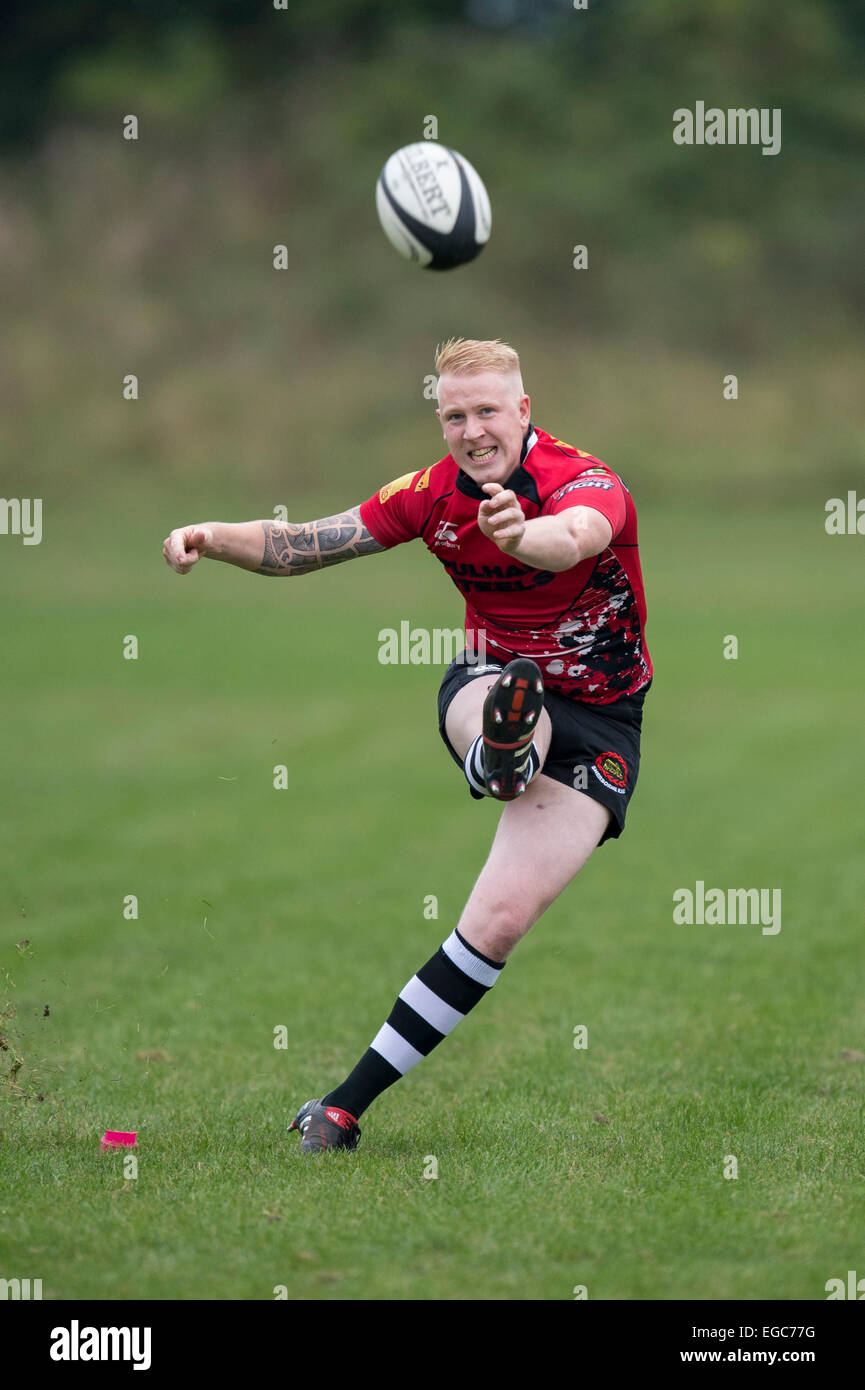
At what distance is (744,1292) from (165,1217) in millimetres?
1541

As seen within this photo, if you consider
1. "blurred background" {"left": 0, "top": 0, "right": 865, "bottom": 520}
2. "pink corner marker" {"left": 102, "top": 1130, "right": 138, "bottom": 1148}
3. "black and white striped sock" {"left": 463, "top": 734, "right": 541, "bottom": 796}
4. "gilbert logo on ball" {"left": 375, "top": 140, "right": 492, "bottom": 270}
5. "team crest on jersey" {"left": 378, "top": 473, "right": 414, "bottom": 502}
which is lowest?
"pink corner marker" {"left": 102, "top": 1130, "right": 138, "bottom": 1148}

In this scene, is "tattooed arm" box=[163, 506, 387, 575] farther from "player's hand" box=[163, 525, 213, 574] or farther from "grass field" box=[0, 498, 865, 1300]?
"grass field" box=[0, 498, 865, 1300]

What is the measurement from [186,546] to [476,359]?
105cm

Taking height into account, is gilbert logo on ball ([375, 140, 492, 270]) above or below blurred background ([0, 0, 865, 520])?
below

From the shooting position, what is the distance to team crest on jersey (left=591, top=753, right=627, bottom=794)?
17.1 feet

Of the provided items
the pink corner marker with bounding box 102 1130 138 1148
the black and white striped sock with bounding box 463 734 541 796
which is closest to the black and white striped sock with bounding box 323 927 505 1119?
the black and white striped sock with bounding box 463 734 541 796

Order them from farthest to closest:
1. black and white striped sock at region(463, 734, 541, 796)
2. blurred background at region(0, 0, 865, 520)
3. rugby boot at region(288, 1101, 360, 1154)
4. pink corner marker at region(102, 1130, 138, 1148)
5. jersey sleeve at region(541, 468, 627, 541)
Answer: blurred background at region(0, 0, 865, 520) → pink corner marker at region(102, 1130, 138, 1148) → rugby boot at region(288, 1101, 360, 1154) → black and white striped sock at region(463, 734, 541, 796) → jersey sleeve at region(541, 468, 627, 541)

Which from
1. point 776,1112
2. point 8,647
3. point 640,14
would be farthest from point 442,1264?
point 640,14

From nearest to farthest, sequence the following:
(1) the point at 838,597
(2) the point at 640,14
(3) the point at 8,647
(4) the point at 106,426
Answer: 1. (3) the point at 8,647
2. (1) the point at 838,597
3. (4) the point at 106,426
4. (2) the point at 640,14

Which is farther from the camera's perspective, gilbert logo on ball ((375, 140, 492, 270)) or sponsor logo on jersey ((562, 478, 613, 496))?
gilbert logo on ball ((375, 140, 492, 270))

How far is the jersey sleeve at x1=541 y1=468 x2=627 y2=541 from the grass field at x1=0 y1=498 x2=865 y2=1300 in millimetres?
1939

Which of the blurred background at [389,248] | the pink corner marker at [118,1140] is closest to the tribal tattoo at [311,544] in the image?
the pink corner marker at [118,1140]
